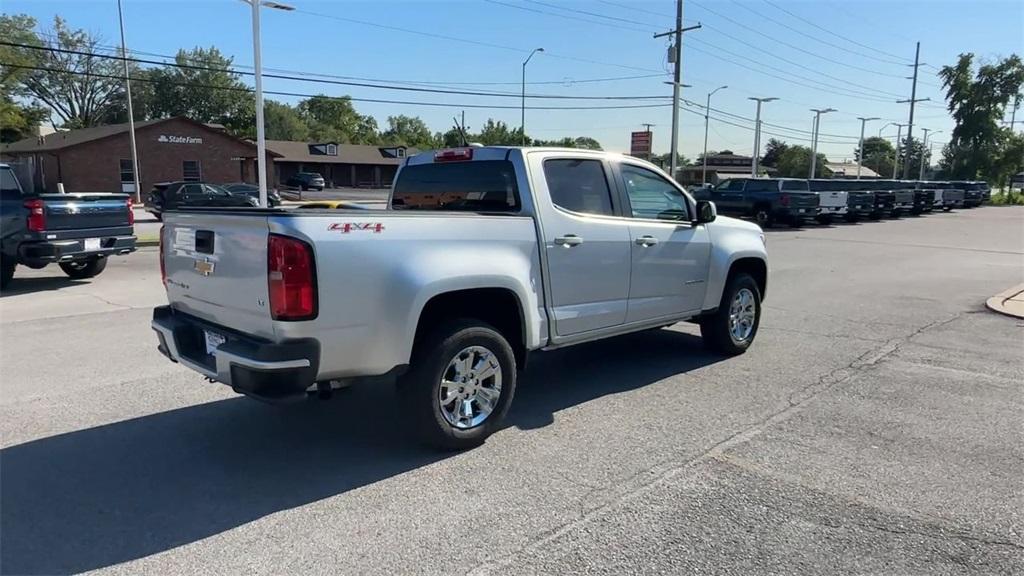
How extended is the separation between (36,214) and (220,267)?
25.7 feet

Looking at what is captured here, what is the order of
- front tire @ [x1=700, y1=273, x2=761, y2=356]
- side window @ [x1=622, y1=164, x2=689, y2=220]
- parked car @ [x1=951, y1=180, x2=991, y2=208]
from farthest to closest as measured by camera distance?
parked car @ [x1=951, y1=180, x2=991, y2=208], front tire @ [x1=700, y1=273, x2=761, y2=356], side window @ [x1=622, y1=164, x2=689, y2=220]

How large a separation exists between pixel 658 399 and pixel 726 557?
228cm

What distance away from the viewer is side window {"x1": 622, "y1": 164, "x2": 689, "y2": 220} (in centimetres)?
561

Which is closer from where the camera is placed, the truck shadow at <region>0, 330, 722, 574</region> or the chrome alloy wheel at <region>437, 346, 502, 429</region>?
the truck shadow at <region>0, 330, 722, 574</region>

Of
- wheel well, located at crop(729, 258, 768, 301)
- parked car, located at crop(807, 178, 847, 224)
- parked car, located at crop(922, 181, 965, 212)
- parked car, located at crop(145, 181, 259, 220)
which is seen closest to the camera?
wheel well, located at crop(729, 258, 768, 301)

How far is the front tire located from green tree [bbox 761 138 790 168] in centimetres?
13656

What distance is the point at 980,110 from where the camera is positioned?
67438 millimetres

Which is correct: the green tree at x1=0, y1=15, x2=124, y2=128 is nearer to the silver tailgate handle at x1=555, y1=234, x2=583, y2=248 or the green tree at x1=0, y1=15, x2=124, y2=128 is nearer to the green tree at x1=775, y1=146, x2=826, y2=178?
the silver tailgate handle at x1=555, y1=234, x2=583, y2=248

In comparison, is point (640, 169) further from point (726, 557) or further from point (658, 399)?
point (726, 557)

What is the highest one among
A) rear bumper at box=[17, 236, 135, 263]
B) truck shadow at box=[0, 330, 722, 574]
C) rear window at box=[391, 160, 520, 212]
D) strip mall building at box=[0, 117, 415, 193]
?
strip mall building at box=[0, 117, 415, 193]

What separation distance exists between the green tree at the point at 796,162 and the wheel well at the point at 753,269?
114034 mm

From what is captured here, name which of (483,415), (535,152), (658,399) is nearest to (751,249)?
(658,399)

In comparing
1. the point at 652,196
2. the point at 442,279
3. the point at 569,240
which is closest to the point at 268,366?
the point at 442,279

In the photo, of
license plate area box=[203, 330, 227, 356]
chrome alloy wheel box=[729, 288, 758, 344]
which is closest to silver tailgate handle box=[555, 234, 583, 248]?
license plate area box=[203, 330, 227, 356]
